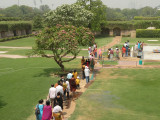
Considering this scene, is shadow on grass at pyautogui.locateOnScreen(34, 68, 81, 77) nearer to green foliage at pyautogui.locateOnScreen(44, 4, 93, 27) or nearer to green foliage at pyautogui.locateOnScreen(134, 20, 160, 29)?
green foliage at pyautogui.locateOnScreen(44, 4, 93, 27)

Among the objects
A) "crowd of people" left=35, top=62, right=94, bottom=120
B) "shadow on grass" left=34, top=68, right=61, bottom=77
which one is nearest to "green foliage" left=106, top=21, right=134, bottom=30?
"shadow on grass" left=34, top=68, right=61, bottom=77

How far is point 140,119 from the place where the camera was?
10.1 metres

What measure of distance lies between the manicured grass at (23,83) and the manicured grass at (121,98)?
328cm

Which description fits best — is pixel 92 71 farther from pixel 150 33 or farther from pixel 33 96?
pixel 150 33

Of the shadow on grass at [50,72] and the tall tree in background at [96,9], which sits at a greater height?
the tall tree in background at [96,9]

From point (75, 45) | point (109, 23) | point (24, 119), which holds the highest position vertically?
point (109, 23)

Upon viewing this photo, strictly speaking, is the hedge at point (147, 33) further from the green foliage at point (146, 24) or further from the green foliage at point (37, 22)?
the green foliage at point (37, 22)

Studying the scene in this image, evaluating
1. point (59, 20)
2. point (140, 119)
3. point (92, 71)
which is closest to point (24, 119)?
point (140, 119)

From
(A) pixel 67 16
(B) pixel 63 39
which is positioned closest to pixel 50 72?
(B) pixel 63 39

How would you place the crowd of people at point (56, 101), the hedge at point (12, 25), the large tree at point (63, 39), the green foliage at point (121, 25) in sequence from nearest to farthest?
the crowd of people at point (56, 101) < the large tree at point (63, 39) < the hedge at point (12, 25) < the green foliage at point (121, 25)

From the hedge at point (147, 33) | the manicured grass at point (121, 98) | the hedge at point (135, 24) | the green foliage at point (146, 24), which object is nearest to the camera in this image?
the manicured grass at point (121, 98)

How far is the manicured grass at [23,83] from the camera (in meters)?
12.0

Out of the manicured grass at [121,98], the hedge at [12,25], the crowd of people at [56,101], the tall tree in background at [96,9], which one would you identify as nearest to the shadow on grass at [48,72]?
the manicured grass at [121,98]

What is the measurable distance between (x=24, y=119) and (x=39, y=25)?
46678mm
